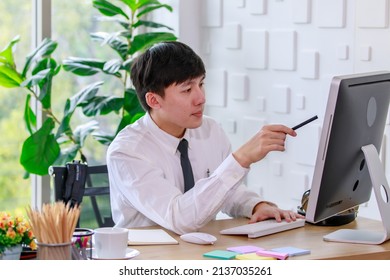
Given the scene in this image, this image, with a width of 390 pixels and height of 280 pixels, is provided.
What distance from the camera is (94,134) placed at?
4.37 m

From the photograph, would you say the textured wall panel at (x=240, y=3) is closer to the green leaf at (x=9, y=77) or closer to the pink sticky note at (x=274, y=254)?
the green leaf at (x=9, y=77)

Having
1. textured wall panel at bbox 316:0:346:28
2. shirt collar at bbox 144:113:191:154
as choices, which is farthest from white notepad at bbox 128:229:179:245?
textured wall panel at bbox 316:0:346:28

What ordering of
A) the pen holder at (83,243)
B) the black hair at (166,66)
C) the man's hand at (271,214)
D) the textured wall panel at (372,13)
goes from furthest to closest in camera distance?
the textured wall panel at (372,13)
the black hair at (166,66)
the man's hand at (271,214)
the pen holder at (83,243)

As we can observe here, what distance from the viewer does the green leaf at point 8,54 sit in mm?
4180

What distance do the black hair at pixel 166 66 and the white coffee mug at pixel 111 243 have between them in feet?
2.58

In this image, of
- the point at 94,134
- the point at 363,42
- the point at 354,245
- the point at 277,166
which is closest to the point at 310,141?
the point at 277,166

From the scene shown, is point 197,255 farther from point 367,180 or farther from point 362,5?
point 362,5

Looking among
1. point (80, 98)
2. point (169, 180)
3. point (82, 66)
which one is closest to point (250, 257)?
point (169, 180)

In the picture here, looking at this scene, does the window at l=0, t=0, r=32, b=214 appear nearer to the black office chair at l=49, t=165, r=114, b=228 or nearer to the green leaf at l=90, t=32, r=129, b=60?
the green leaf at l=90, t=32, r=129, b=60

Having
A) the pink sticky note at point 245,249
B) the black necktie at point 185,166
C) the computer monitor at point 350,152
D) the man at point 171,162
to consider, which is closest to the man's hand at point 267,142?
the man at point 171,162

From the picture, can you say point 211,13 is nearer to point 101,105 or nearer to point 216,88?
point 216,88

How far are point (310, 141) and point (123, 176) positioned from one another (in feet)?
4.35

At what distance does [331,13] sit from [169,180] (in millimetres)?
1295

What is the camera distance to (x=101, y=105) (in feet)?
14.1
